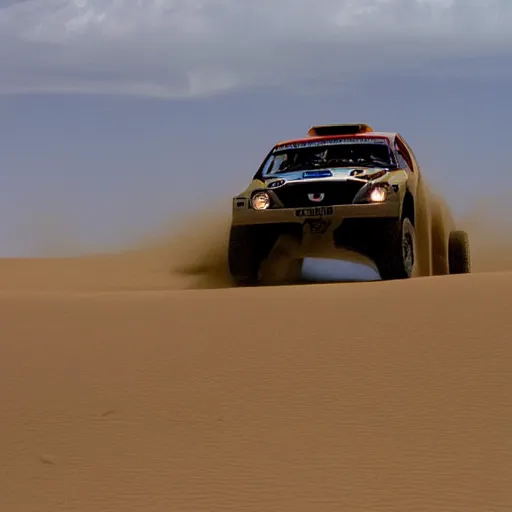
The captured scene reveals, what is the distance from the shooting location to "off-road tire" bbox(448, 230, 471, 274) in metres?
9.62

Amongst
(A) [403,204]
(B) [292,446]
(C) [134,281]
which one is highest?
Answer: (B) [292,446]

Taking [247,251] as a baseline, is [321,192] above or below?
above

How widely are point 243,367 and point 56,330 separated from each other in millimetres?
1448

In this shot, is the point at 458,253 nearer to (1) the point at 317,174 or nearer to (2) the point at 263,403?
(1) the point at 317,174

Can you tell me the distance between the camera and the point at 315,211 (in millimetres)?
7578

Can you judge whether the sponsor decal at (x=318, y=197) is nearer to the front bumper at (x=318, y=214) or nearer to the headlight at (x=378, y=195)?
the front bumper at (x=318, y=214)

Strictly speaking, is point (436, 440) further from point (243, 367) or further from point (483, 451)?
point (243, 367)

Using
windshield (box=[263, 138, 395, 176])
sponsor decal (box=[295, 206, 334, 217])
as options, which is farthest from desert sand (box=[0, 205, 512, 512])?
windshield (box=[263, 138, 395, 176])

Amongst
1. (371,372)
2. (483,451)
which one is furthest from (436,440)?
(371,372)

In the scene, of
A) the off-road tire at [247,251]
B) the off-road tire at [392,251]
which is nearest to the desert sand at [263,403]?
the off-road tire at [392,251]

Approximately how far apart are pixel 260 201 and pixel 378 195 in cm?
109

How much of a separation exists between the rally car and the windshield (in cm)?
1

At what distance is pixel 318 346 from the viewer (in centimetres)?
439

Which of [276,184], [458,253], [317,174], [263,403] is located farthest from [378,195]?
[263,403]
